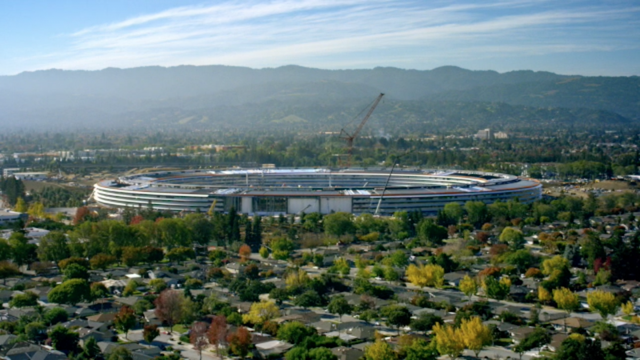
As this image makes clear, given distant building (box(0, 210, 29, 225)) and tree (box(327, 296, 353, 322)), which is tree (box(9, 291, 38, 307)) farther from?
distant building (box(0, 210, 29, 225))

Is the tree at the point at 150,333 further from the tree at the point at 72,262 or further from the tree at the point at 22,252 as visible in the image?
the tree at the point at 22,252

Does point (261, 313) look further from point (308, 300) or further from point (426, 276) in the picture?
point (426, 276)

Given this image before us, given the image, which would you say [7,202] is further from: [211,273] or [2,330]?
[2,330]

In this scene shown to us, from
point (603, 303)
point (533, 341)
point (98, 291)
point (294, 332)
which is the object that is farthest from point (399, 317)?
point (98, 291)

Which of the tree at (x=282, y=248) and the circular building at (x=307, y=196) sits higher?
the circular building at (x=307, y=196)

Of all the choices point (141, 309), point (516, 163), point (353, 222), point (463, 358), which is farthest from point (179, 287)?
point (516, 163)

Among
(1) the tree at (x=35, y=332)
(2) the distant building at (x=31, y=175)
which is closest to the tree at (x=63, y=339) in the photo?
(1) the tree at (x=35, y=332)
